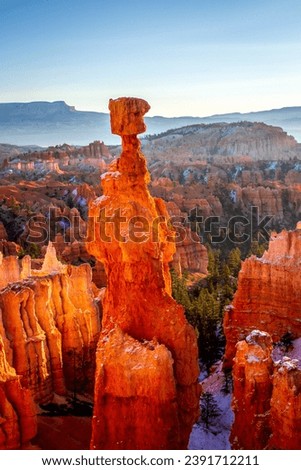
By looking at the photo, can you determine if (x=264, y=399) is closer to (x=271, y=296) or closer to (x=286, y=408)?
(x=286, y=408)

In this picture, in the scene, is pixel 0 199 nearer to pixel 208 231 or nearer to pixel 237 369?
pixel 208 231

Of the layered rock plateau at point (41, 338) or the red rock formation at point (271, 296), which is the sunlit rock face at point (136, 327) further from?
the red rock formation at point (271, 296)

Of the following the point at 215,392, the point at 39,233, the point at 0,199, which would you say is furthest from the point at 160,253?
the point at 0,199

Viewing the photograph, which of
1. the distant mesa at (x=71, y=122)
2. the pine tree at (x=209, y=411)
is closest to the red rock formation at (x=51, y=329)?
the pine tree at (x=209, y=411)

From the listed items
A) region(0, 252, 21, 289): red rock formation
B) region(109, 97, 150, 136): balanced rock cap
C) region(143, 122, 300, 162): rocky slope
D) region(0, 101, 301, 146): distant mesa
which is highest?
region(0, 101, 301, 146): distant mesa

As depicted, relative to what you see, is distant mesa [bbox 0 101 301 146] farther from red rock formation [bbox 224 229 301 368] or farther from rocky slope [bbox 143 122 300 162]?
red rock formation [bbox 224 229 301 368]

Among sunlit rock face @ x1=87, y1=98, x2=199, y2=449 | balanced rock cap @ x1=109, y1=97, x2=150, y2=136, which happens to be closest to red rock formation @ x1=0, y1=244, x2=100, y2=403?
sunlit rock face @ x1=87, y1=98, x2=199, y2=449
